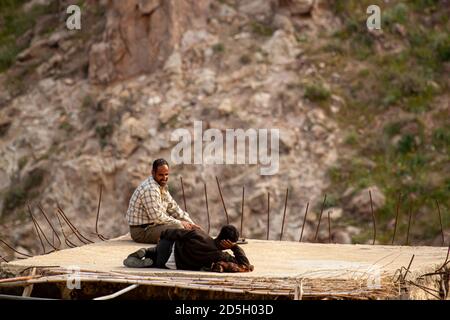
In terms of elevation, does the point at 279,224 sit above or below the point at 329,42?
below

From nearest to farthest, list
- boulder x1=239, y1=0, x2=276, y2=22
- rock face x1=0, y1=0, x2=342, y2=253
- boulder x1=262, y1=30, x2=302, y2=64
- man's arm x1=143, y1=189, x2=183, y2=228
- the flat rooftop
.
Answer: the flat rooftop → man's arm x1=143, y1=189, x2=183, y2=228 → rock face x1=0, y1=0, x2=342, y2=253 → boulder x1=262, y1=30, x2=302, y2=64 → boulder x1=239, y1=0, x2=276, y2=22

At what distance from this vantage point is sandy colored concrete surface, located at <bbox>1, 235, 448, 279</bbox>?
1193cm

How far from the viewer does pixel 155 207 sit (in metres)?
13.6

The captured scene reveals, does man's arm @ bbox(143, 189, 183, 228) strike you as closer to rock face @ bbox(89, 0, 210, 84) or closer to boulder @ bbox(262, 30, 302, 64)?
boulder @ bbox(262, 30, 302, 64)

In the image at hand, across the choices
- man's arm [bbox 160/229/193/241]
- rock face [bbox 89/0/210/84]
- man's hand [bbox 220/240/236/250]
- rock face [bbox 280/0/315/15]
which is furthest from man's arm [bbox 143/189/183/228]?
rock face [bbox 280/0/315/15]

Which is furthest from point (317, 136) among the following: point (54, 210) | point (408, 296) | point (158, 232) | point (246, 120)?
point (408, 296)

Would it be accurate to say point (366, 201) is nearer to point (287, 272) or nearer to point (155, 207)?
point (155, 207)

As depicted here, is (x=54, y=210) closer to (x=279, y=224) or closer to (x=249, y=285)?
(x=279, y=224)

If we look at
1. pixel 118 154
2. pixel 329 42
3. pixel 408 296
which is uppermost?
pixel 329 42

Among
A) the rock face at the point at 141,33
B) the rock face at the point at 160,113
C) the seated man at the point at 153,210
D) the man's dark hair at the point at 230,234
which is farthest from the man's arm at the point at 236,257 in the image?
the rock face at the point at 141,33

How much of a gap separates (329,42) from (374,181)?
126 inches

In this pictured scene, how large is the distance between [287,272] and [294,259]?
1093 millimetres

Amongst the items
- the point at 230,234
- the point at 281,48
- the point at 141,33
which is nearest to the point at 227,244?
the point at 230,234

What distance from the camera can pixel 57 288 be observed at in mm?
11867
